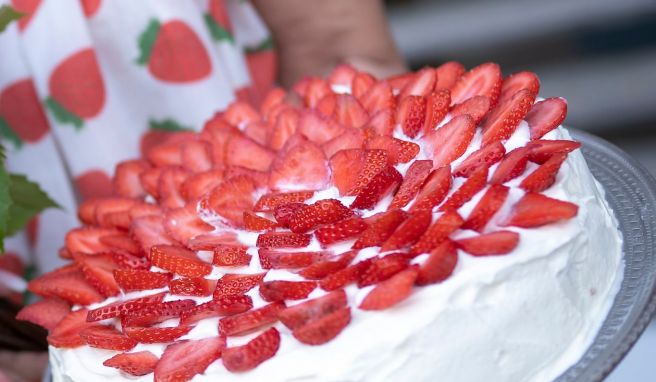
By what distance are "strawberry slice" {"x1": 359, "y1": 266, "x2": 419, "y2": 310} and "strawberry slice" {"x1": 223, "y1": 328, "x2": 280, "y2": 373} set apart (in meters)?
0.10

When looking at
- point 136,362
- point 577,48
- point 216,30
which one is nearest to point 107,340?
point 136,362

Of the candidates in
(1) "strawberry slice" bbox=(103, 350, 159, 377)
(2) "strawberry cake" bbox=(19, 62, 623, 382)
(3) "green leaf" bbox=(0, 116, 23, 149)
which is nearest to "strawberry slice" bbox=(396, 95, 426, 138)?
(2) "strawberry cake" bbox=(19, 62, 623, 382)

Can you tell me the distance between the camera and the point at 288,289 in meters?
0.93

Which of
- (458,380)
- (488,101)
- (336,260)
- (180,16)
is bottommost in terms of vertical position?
(458,380)

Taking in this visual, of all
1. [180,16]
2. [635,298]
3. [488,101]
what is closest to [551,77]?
[180,16]

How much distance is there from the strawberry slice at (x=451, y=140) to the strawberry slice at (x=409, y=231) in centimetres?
15

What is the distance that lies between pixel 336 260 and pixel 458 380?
173 millimetres

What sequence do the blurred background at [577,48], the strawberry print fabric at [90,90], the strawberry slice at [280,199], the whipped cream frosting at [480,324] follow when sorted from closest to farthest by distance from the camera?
the whipped cream frosting at [480,324]
the strawberry slice at [280,199]
the strawberry print fabric at [90,90]
the blurred background at [577,48]

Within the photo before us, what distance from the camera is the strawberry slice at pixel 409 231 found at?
930 mm

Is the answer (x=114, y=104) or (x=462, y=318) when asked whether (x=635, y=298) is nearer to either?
(x=462, y=318)

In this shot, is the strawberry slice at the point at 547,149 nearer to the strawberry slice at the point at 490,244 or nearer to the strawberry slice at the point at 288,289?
the strawberry slice at the point at 490,244

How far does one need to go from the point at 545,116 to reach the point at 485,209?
0.70 ft

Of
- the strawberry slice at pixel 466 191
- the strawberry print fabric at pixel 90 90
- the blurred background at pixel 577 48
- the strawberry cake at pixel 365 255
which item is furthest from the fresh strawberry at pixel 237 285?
the blurred background at pixel 577 48

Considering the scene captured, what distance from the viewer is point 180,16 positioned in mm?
1611
